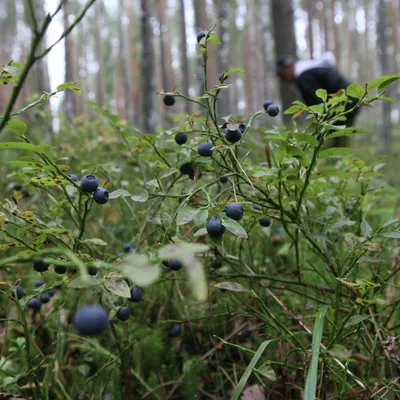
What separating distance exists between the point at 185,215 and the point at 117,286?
21 centimetres

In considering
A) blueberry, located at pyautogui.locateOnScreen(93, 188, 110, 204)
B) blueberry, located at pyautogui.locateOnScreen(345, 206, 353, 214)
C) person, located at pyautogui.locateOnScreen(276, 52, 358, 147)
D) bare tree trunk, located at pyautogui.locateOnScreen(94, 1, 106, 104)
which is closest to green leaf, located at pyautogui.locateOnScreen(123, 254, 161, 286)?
blueberry, located at pyautogui.locateOnScreen(93, 188, 110, 204)

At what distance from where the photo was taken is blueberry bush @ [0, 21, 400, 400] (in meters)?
0.83

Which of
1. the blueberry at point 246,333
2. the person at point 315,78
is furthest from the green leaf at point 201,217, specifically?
the person at point 315,78

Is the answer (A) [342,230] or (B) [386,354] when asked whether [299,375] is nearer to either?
(B) [386,354]

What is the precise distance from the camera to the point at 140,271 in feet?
1.49

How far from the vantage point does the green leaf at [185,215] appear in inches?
31.2

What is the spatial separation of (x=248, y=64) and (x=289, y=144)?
23.7m

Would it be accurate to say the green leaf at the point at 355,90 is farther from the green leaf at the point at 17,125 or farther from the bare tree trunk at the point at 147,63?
the bare tree trunk at the point at 147,63

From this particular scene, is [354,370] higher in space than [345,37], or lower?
lower

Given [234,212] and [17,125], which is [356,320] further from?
[17,125]

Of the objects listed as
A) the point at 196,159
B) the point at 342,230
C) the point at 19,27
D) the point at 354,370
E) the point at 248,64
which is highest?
the point at 19,27

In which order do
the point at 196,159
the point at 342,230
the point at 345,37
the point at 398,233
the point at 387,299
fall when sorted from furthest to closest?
the point at 345,37 → the point at 342,230 → the point at 387,299 → the point at 196,159 → the point at 398,233

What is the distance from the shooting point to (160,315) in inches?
60.9

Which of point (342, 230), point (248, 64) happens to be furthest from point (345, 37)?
point (342, 230)
